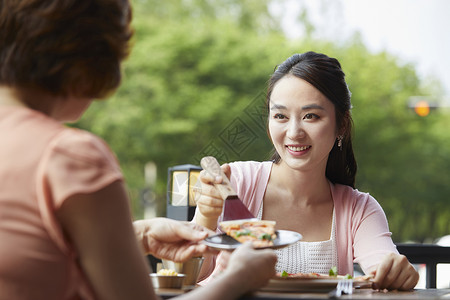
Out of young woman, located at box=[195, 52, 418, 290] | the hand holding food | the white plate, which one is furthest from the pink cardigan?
the hand holding food

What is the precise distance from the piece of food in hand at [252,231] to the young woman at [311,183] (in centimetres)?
63

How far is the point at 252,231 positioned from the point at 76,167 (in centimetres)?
77

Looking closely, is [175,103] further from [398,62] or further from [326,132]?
[326,132]

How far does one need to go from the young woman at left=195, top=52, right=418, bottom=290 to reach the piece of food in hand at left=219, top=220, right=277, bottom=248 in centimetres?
63

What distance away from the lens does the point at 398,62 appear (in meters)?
18.0

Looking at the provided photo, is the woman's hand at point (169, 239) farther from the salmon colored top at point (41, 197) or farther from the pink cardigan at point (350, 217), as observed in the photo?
the pink cardigan at point (350, 217)

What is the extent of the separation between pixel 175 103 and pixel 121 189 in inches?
605

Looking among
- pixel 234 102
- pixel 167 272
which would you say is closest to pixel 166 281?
pixel 167 272

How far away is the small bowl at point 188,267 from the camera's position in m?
1.80

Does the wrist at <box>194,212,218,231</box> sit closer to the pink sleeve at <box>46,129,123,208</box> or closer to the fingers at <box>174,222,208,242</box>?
the fingers at <box>174,222,208,242</box>

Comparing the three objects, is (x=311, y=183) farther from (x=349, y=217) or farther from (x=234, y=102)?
(x=234, y=102)

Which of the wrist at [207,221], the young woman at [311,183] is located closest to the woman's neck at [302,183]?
the young woman at [311,183]

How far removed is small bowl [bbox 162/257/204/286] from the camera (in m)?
1.80

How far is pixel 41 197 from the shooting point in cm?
103
